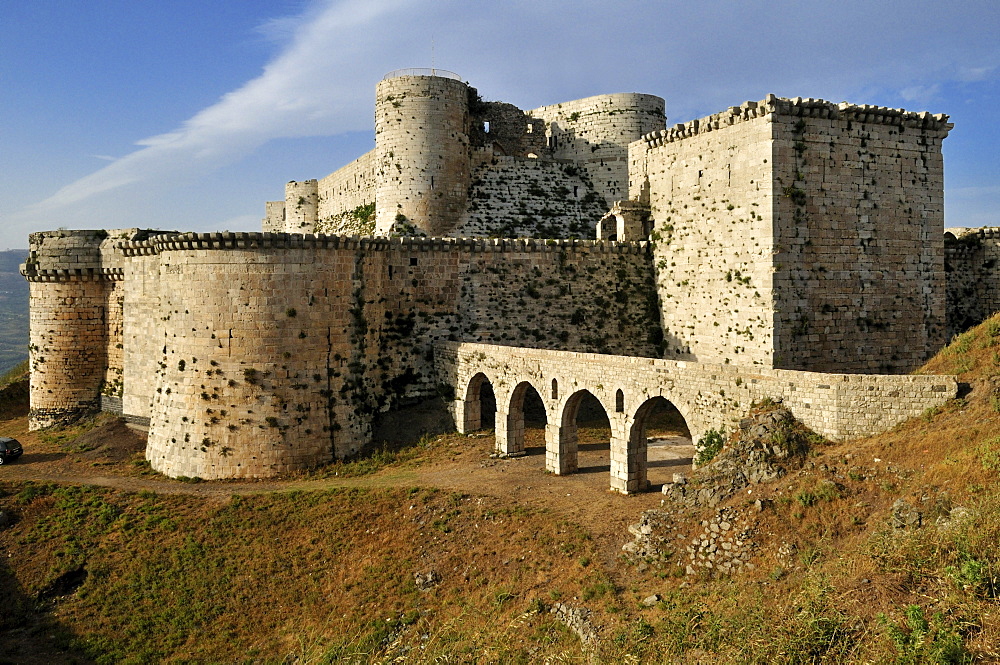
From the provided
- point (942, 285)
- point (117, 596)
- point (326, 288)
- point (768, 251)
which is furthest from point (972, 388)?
point (117, 596)

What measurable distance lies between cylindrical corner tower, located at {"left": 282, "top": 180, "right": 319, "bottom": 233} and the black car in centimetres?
2473

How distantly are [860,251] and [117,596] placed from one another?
83.7ft

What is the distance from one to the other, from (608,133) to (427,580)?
97.4 ft

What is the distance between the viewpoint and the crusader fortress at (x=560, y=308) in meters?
23.3

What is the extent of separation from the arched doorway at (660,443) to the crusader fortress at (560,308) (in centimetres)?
18

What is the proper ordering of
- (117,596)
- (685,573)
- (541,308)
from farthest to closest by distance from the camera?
1. (541,308)
2. (117,596)
3. (685,573)

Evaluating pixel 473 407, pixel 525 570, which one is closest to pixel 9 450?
pixel 473 407

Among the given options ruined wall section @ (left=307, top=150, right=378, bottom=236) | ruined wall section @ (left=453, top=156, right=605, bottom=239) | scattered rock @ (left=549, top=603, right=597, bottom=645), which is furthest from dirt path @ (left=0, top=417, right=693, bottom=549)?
ruined wall section @ (left=307, top=150, right=378, bottom=236)

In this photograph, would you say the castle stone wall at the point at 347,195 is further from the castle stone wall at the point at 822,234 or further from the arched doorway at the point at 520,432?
the castle stone wall at the point at 822,234

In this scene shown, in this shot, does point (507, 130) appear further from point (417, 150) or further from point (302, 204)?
point (302, 204)

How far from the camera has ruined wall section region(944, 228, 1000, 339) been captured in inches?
1190

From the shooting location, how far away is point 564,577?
1528 centimetres

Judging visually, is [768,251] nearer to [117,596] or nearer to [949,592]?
[949,592]

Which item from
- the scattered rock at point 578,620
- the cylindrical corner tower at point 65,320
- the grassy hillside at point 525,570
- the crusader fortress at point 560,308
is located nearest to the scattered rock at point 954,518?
the grassy hillside at point 525,570
